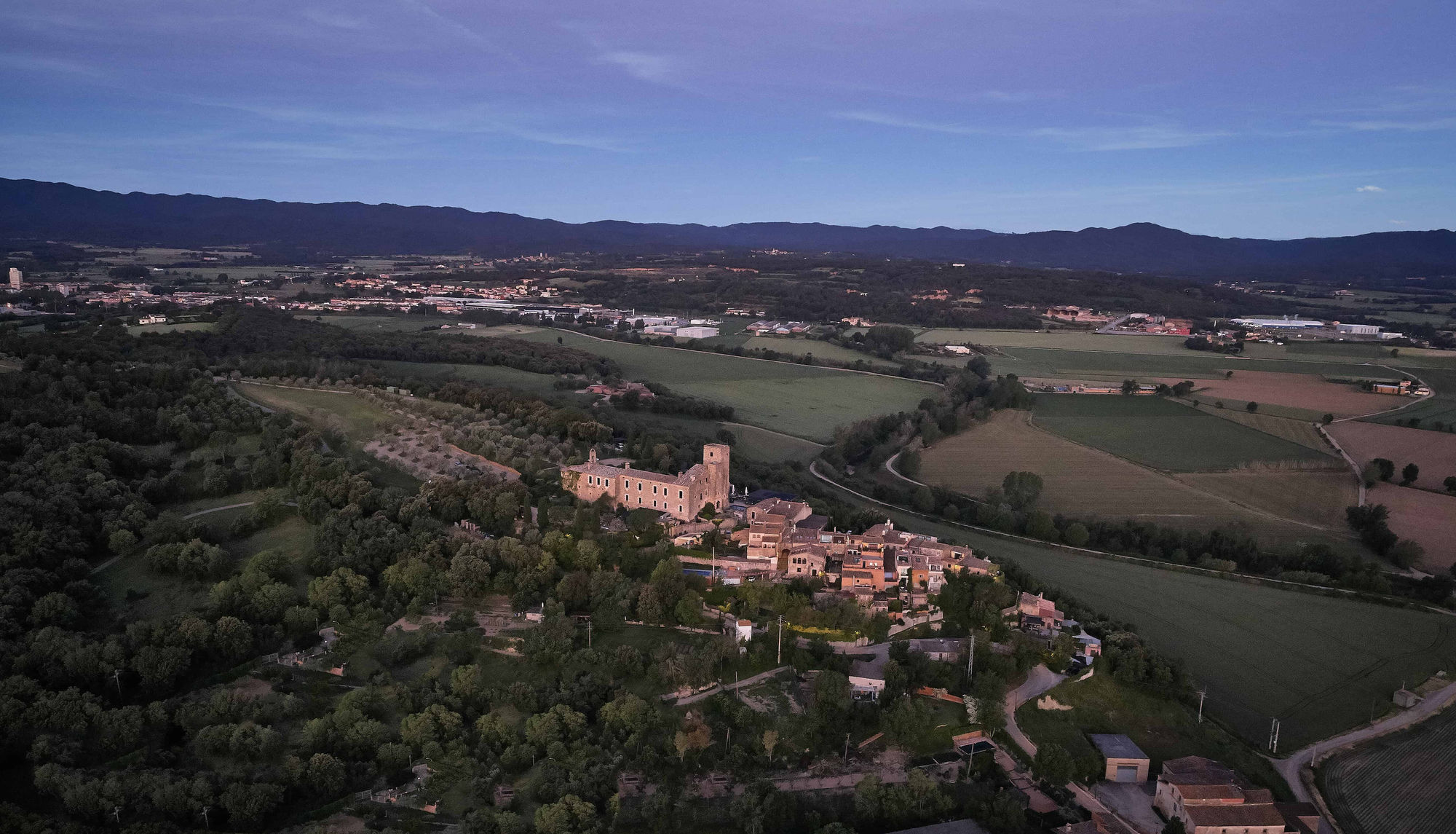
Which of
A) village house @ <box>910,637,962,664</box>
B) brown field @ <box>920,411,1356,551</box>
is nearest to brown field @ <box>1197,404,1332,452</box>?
brown field @ <box>920,411,1356,551</box>

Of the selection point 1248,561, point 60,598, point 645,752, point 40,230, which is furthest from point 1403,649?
point 40,230

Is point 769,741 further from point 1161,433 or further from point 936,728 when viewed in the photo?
point 1161,433

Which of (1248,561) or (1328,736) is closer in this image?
(1328,736)

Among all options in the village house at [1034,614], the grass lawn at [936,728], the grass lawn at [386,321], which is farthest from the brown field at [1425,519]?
the grass lawn at [386,321]

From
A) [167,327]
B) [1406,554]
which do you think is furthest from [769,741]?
[167,327]

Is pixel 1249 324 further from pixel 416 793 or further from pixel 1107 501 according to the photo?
pixel 416 793

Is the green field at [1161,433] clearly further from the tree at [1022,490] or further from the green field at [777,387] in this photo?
the green field at [777,387]

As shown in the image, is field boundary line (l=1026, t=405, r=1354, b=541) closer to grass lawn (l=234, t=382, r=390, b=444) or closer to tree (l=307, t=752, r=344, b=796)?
grass lawn (l=234, t=382, r=390, b=444)

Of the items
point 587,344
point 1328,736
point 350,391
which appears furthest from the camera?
point 587,344

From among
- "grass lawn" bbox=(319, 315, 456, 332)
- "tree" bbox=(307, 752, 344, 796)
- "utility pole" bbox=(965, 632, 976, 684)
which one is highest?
"grass lawn" bbox=(319, 315, 456, 332)
